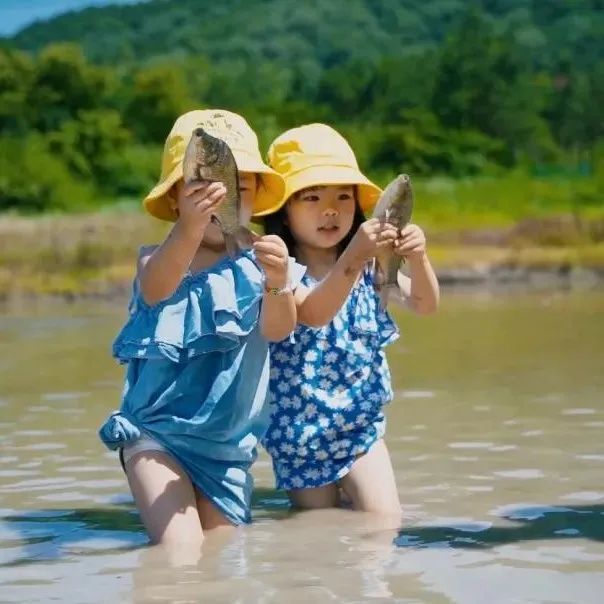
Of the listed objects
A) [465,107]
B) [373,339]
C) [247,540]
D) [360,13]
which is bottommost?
[247,540]

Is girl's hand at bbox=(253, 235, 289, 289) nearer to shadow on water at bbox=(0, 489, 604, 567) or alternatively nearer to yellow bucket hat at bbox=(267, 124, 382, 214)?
yellow bucket hat at bbox=(267, 124, 382, 214)

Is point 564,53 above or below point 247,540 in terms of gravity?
above

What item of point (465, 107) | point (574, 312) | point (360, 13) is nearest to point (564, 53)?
point (465, 107)

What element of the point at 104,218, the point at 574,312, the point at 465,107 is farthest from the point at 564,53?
the point at 574,312

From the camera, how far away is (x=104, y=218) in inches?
968

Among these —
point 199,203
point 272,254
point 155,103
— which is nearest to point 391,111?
point 155,103

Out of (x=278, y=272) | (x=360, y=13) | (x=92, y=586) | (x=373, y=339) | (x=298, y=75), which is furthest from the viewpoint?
(x=360, y=13)

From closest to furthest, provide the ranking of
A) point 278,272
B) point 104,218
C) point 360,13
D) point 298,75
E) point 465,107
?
point 278,272, point 104,218, point 465,107, point 298,75, point 360,13

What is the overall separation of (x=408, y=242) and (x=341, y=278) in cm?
23

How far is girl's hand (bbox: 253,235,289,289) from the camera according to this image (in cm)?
467

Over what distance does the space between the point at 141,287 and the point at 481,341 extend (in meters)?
7.74

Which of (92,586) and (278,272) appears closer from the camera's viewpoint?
(92,586)

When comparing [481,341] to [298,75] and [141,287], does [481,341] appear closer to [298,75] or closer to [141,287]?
[141,287]

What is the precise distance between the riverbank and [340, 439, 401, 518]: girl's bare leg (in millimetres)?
15340
